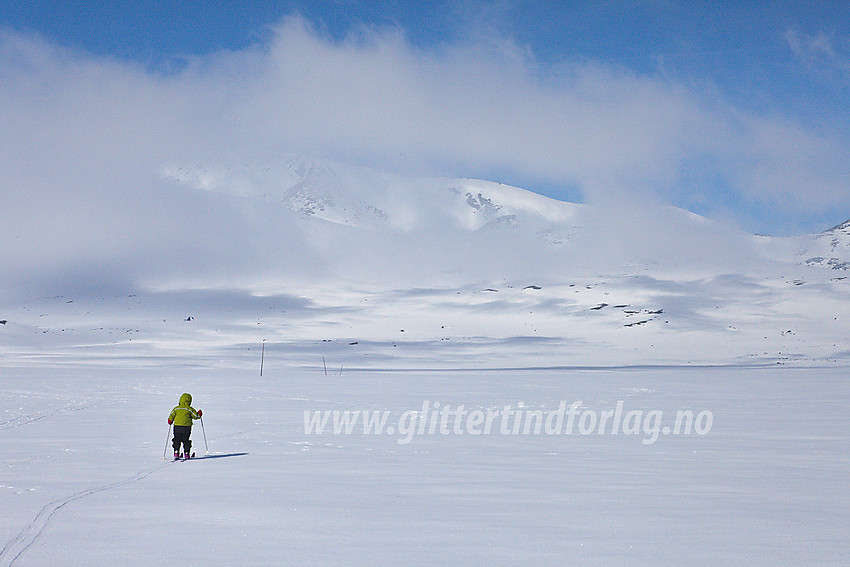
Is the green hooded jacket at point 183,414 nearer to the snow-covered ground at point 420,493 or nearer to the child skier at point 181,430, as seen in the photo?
the child skier at point 181,430

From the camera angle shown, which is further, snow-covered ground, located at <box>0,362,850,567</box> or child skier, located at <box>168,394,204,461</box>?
child skier, located at <box>168,394,204,461</box>

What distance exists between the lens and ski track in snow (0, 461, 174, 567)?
561 cm

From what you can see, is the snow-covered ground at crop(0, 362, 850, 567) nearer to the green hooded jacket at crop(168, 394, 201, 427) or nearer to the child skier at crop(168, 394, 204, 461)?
the child skier at crop(168, 394, 204, 461)

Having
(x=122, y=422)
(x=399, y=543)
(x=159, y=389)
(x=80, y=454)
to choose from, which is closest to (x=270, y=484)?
(x=399, y=543)

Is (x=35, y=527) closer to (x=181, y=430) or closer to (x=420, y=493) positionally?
(x=420, y=493)

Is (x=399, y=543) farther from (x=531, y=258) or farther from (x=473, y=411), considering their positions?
(x=531, y=258)

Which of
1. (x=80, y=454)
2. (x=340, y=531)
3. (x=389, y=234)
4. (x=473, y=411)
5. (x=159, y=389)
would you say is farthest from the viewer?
(x=389, y=234)

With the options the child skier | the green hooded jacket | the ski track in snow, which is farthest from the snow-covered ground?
the green hooded jacket

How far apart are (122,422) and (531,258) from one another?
4690 inches

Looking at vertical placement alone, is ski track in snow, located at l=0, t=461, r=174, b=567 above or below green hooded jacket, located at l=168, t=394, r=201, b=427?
below

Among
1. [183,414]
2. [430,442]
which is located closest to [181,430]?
[183,414]

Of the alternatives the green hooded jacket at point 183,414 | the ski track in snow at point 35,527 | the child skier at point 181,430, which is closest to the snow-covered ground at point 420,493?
the ski track in snow at point 35,527

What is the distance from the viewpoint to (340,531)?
6.58 metres

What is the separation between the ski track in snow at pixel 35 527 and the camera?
561cm
